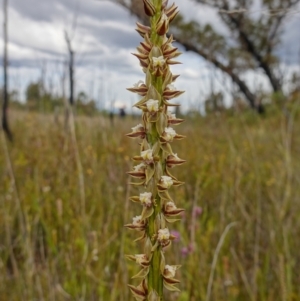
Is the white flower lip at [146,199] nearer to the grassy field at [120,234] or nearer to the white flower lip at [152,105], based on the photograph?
the white flower lip at [152,105]

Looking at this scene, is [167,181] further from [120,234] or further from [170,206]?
[120,234]

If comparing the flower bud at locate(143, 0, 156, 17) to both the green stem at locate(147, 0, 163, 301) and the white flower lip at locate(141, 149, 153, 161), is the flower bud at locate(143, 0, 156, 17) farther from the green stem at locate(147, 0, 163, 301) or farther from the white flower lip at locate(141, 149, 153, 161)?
the white flower lip at locate(141, 149, 153, 161)

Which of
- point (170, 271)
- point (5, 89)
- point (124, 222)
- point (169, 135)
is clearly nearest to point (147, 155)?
point (169, 135)

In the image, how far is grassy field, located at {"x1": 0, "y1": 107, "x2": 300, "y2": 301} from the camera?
2.06 meters

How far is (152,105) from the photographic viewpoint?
61 centimetres

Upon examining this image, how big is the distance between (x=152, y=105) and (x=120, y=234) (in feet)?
7.19

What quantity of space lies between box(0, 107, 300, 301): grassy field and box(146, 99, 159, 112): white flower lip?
50.0 inches

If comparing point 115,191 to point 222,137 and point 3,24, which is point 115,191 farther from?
point 3,24

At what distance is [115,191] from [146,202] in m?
2.63

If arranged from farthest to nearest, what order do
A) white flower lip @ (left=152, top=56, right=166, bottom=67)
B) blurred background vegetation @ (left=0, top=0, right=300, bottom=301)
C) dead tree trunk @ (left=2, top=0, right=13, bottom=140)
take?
1. dead tree trunk @ (left=2, top=0, right=13, bottom=140)
2. blurred background vegetation @ (left=0, top=0, right=300, bottom=301)
3. white flower lip @ (left=152, top=56, right=166, bottom=67)

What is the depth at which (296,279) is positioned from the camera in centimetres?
239

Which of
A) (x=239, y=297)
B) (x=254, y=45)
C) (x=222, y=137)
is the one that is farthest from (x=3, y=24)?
(x=254, y=45)

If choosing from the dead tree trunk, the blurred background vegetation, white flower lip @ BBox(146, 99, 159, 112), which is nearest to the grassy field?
the blurred background vegetation

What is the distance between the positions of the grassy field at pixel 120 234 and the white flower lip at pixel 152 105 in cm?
127
